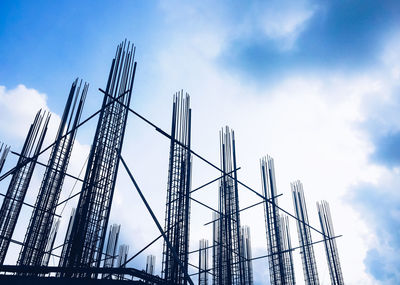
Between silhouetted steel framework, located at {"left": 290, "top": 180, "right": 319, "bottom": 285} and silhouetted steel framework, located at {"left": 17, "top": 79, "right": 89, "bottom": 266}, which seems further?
silhouetted steel framework, located at {"left": 290, "top": 180, "right": 319, "bottom": 285}

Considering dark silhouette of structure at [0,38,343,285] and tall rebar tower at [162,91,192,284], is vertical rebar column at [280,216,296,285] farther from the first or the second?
tall rebar tower at [162,91,192,284]

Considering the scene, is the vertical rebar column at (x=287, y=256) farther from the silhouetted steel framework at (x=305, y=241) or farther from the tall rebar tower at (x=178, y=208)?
the tall rebar tower at (x=178, y=208)

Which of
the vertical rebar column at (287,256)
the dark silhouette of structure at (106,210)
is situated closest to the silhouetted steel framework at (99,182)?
the dark silhouette of structure at (106,210)

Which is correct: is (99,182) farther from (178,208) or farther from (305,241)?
(305,241)

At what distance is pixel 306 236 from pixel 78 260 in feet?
52.2

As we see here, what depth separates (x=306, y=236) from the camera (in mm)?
20016

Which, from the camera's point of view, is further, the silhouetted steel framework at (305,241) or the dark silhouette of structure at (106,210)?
the silhouetted steel framework at (305,241)

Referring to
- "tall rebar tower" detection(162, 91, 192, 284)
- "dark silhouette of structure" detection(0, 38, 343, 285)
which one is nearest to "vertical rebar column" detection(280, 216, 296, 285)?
"dark silhouette of structure" detection(0, 38, 343, 285)

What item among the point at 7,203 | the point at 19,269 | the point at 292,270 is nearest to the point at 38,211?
the point at 7,203

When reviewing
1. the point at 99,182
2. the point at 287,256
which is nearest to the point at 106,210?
the point at 99,182

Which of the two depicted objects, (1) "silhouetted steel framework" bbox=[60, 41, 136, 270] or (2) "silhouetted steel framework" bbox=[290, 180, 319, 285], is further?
(2) "silhouetted steel framework" bbox=[290, 180, 319, 285]

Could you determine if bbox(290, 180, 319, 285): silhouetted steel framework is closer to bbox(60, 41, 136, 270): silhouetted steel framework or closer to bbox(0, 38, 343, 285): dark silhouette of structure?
bbox(0, 38, 343, 285): dark silhouette of structure

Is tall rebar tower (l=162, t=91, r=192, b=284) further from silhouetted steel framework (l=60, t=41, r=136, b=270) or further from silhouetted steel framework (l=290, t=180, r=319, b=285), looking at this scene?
silhouetted steel framework (l=290, t=180, r=319, b=285)

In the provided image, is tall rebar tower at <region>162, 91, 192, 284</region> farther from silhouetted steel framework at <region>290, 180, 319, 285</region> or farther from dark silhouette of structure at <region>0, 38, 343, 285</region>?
silhouetted steel framework at <region>290, 180, 319, 285</region>
